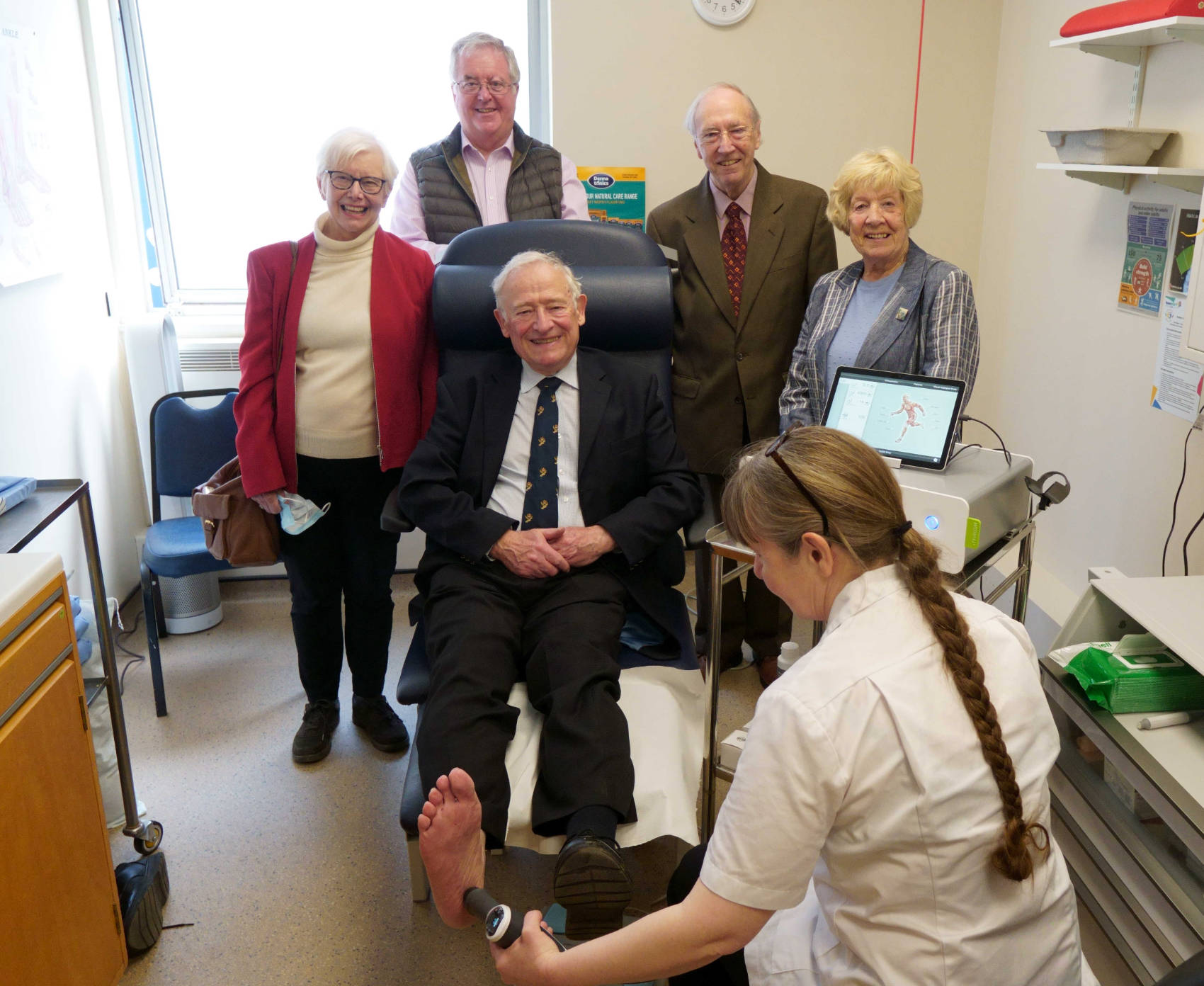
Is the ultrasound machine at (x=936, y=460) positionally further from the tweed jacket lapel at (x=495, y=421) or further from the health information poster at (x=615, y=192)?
the health information poster at (x=615, y=192)

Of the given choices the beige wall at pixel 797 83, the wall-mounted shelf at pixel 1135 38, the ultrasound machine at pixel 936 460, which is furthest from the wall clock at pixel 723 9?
the ultrasound machine at pixel 936 460

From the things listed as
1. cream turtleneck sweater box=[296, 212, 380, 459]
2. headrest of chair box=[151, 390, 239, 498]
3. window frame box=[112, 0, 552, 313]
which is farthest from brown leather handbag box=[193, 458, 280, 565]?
window frame box=[112, 0, 552, 313]

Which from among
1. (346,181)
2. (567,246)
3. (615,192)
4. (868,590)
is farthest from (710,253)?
(868,590)

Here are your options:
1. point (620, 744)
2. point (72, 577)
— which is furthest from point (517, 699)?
point (72, 577)

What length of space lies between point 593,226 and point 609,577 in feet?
2.81

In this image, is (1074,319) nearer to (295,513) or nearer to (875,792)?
(295,513)

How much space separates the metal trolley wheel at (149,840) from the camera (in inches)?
80.5

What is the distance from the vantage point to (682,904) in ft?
3.30

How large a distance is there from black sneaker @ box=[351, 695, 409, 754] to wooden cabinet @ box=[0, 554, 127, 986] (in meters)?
0.82

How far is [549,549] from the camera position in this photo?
2057 millimetres

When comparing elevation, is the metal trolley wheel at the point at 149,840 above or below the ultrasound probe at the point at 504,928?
below

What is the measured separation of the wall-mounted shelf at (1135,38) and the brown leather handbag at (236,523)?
6.95 ft

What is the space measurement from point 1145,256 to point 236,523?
2251 millimetres

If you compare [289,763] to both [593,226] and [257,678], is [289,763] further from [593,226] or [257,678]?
[593,226]
